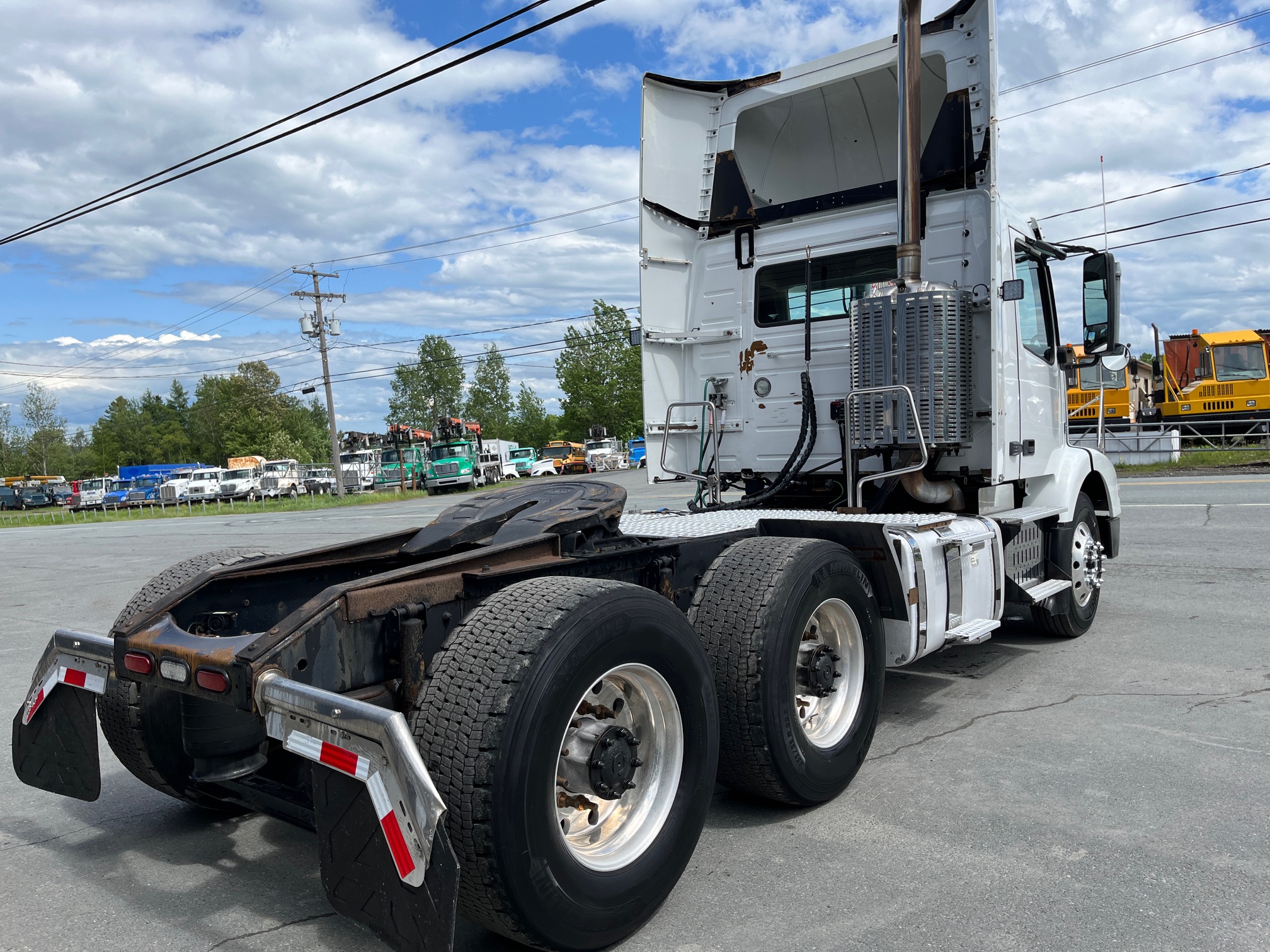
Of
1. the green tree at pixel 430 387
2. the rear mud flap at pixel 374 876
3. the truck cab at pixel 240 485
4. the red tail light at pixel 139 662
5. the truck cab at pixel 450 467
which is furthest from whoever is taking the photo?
the green tree at pixel 430 387

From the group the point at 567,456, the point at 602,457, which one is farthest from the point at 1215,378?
the point at 567,456

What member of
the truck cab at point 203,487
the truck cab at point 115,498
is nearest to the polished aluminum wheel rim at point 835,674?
the truck cab at point 203,487

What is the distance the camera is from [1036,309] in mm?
6281

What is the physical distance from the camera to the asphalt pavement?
9.03 ft

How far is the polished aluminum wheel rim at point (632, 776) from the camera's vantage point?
2.76 meters

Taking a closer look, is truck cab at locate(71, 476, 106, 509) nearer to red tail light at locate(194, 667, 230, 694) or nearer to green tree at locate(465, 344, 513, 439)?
green tree at locate(465, 344, 513, 439)

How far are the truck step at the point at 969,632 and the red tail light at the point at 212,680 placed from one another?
10.8 feet

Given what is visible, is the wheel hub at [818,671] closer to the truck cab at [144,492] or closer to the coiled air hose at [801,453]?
the coiled air hose at [801,453]

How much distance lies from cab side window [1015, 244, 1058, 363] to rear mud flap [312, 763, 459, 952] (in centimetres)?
507

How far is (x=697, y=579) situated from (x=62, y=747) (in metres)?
2.47

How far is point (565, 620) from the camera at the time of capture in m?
2.59

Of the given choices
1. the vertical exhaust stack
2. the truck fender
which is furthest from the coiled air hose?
the truck fender

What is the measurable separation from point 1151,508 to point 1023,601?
918 cm

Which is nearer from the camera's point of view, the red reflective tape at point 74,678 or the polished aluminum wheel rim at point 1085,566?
the red reflective tape at point 74,678
